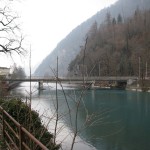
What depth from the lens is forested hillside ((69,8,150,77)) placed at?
3898 inches

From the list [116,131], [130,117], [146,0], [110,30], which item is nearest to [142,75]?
[110,30]

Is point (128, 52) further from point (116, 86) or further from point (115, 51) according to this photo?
point (116, 86)

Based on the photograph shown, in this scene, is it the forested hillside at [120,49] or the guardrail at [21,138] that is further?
the forested hillside at [120,49]

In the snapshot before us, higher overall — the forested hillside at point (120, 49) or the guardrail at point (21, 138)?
the forested hillside at point (120, 49)

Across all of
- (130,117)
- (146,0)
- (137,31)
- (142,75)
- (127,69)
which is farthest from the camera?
(146,0)

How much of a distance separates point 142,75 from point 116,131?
65.6 metres

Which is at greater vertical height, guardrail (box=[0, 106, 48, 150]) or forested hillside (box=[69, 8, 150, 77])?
forested hillside (box=[69, 8, 150, 77])

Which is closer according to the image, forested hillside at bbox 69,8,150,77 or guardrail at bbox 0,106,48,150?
guardrail at bbox 0,106,48,150

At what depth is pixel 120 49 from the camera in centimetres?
11306

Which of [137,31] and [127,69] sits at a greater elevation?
[137,31]

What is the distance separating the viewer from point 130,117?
105 feet

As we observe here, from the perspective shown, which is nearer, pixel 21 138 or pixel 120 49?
pixel 21 138

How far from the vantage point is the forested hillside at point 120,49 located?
99.0 meters

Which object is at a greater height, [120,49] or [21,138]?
[120,49]
